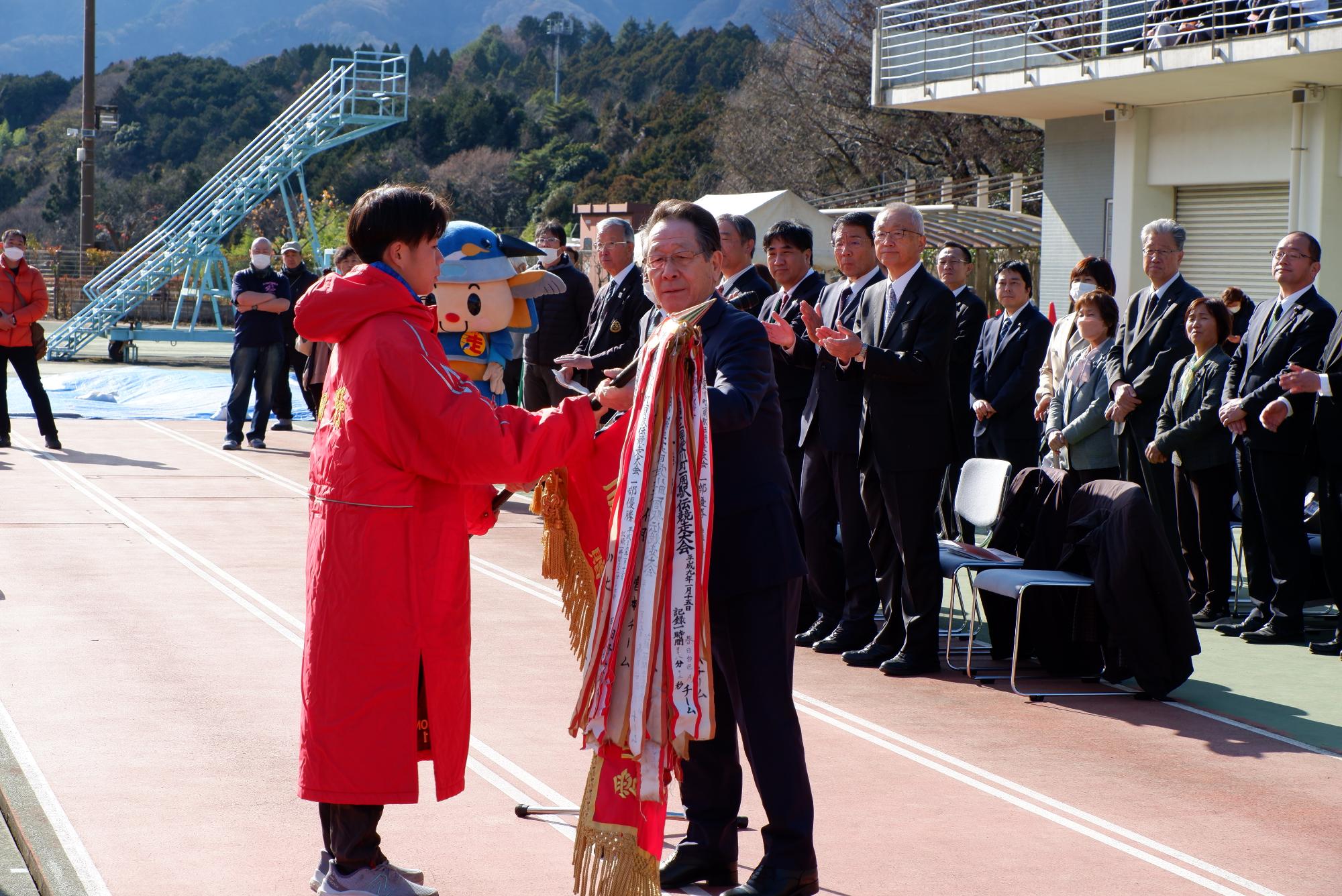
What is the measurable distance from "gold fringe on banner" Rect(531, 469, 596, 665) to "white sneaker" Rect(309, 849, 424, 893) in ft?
2.54

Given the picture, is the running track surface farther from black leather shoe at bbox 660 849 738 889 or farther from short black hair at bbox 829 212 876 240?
short black hair at bbox 829 212 876 240

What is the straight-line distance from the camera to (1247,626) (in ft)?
25.9

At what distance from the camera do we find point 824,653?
741cm

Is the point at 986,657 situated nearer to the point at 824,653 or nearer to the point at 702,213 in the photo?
the point at 824,653

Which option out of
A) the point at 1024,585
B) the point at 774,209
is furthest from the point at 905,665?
the point at 774,209

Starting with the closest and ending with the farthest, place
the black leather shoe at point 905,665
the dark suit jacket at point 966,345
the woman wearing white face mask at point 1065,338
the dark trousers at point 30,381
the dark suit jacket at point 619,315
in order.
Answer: the black leather shoe at point 905,665 → the dark suit jacket at point 966,345 → the woman wearing white face mask at point 1065,338 → the dark suit jacket at point 619,315 → the dark trousers at point 30,381

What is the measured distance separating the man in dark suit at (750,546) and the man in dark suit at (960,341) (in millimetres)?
4451

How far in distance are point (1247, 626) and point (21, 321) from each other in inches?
419

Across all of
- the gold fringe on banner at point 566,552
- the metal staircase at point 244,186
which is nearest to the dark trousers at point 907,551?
the gold fringe on banner at point 566,552

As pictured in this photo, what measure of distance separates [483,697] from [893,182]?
37922 millimetres

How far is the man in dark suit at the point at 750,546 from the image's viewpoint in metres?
4.05

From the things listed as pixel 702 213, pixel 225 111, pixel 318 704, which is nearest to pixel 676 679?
pixel 318 704

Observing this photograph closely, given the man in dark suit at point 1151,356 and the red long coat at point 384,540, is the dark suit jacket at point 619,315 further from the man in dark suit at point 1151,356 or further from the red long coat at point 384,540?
the red long coat at point 384,540

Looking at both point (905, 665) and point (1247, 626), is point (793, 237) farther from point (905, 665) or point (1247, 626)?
point (1247, 626)
